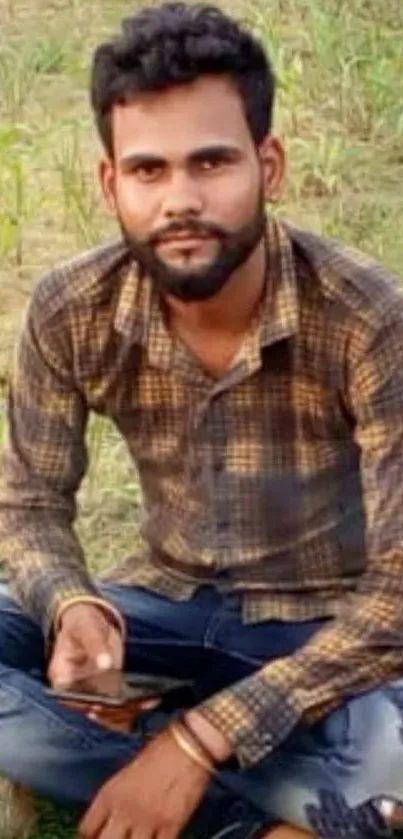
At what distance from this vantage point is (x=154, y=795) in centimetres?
347

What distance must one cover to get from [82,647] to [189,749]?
24cm

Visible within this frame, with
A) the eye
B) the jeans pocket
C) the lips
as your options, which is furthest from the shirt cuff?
the eye

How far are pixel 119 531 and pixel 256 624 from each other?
3.54 ft

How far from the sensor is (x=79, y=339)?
3732 mm

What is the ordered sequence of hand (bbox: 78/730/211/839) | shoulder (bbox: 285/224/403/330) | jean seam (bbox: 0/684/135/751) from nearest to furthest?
hand (bbox: 78/730/211/839) < shoulder (bbox: 285/224/403/330) < jean seam (bbox: 0/684/135/751)

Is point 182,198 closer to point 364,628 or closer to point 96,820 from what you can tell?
point 364,628

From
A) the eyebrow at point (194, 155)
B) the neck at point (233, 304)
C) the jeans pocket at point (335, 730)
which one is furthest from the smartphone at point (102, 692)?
the eyebrow at point (194, 155)

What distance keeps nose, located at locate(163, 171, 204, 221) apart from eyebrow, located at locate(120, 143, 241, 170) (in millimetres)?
28

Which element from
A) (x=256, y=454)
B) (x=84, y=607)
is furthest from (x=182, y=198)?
(x=84, y=607)

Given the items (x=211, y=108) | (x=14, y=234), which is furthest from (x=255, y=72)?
(x=14, y=234)

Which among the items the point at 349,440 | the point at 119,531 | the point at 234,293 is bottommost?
the point at 119,531

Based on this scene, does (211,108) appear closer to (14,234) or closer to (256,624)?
(256,624)

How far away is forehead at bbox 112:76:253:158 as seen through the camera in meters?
3.49

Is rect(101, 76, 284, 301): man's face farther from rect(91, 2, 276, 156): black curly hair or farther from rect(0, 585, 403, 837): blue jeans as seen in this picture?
rect(0, 585, 403, 837): blue jeans
